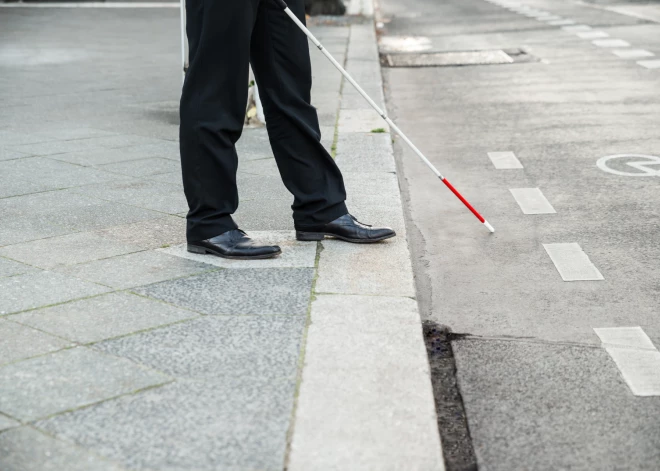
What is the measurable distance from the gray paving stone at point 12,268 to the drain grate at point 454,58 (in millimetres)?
8535

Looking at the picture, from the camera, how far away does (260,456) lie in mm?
2326

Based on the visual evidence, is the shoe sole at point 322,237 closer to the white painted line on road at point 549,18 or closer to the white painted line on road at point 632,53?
the white painted line on road at point 632,53

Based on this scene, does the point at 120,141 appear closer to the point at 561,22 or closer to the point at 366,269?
the point at 366,269

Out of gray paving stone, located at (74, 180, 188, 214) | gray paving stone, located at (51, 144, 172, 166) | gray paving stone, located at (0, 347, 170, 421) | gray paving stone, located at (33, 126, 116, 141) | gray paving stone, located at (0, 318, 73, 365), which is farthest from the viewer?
gray paving stone, located at (33, 126, 116, 141)

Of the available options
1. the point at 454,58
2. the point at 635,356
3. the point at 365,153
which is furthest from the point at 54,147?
the point at 454,58

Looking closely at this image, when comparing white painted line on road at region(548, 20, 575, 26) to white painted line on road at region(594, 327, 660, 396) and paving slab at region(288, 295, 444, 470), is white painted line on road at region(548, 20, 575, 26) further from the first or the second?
paving slab at region(288, 295, 444, 470)

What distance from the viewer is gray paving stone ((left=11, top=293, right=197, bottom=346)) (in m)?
3.13

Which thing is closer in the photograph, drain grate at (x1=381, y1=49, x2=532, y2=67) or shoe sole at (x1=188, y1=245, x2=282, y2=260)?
shoe sole at (x1=188, y1=245, x2=282, y2=260)

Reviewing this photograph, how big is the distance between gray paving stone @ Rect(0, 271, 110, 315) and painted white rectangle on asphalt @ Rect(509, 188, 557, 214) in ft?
8.12

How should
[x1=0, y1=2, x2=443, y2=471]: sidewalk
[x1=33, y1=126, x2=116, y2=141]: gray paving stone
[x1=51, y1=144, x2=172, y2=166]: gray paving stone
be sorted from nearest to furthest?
[x1=0, y1=2, x2=443, y2=471]: sidewalk
[x1=51, y1=144, x2=172, y2=166]: gray paving stone
[x1=33, y1=126, x2=116, y2=141]: gray paving stone

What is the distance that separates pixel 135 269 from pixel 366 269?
844 mm

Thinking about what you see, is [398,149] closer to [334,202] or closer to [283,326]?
[334,202]

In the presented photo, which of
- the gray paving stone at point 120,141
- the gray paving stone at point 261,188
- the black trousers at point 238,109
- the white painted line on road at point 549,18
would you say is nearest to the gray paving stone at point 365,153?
the gray paving stone at point 261,188

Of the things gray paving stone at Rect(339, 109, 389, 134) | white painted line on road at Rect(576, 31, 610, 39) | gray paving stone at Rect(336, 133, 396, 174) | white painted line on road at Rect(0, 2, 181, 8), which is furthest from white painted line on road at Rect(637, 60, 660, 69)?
white painted line on road at Rect(0, 2, 181, 8)
